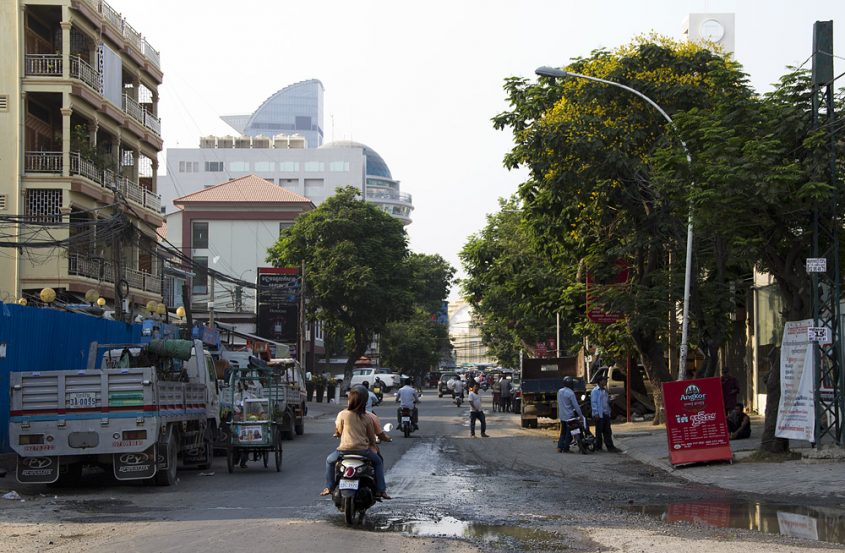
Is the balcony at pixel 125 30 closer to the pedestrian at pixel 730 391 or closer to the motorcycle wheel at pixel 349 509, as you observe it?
the pedestrian at pixel 730 391

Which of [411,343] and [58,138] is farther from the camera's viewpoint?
[411,343]

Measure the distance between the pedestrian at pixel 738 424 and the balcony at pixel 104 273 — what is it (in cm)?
2027

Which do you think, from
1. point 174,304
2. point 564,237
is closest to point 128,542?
point 564,237

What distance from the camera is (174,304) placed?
5441 cm

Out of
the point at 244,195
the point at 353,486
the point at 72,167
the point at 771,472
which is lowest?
the point at 771,472

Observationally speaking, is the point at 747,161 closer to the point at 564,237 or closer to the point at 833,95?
the point at 833,95

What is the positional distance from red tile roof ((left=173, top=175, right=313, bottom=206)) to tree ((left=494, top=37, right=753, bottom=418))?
55877 mm

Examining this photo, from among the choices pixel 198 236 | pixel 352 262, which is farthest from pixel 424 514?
pixel 198 236

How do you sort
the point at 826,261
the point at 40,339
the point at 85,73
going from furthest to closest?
the point at 85,73
the point at 40,339
the point at 826,261

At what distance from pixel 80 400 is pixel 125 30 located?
2954 cm

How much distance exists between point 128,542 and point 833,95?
14.0 metres

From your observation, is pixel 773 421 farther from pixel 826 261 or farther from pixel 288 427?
pixel 288 427

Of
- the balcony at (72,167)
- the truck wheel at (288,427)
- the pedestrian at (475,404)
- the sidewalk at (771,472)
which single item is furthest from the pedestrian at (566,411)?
the balcony at (72,167)

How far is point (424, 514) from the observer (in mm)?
12719
